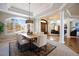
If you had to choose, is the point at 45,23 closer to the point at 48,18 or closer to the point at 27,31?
the point at 48,18

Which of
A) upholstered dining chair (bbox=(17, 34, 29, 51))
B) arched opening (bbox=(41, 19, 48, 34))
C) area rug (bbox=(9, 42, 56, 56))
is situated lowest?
area rug (bbox=(9, 42, 56, 56))

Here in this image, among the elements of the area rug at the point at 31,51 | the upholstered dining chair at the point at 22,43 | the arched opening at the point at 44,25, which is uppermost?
the arched opening at the point at 44,25

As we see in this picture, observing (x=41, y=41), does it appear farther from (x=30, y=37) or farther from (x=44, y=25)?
(x=44, y=25)

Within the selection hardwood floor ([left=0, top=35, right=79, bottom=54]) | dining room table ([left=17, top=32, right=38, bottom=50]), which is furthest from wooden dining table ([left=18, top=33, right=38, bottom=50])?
hardwood floor ([left=0, top=35, right=79, bottom=54])

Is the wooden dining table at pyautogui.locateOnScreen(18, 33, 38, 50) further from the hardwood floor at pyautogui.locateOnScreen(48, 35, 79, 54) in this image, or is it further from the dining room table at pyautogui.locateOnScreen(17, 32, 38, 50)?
the hardwood floor at pyautogui.locateOnScreen(48, 35, 79, 54)

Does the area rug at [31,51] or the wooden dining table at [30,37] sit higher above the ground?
the wooden dining table at [30,37]

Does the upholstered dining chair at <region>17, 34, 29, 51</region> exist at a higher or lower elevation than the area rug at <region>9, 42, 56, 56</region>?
higher

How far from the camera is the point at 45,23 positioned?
2443 millimetres

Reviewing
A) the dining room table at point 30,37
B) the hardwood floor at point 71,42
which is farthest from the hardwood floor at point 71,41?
the dining room table at point 30,37

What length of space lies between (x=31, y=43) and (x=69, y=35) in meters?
0.84

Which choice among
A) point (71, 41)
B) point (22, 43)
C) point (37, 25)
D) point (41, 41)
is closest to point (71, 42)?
point (71, 41)

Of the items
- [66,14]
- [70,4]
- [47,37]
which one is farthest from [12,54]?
[70,4]

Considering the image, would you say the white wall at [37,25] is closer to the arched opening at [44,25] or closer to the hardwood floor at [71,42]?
the arched opening at [44,25]

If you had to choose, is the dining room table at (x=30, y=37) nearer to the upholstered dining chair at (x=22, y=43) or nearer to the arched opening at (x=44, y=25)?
the upholstered dining chair at (x=22, y=43)
